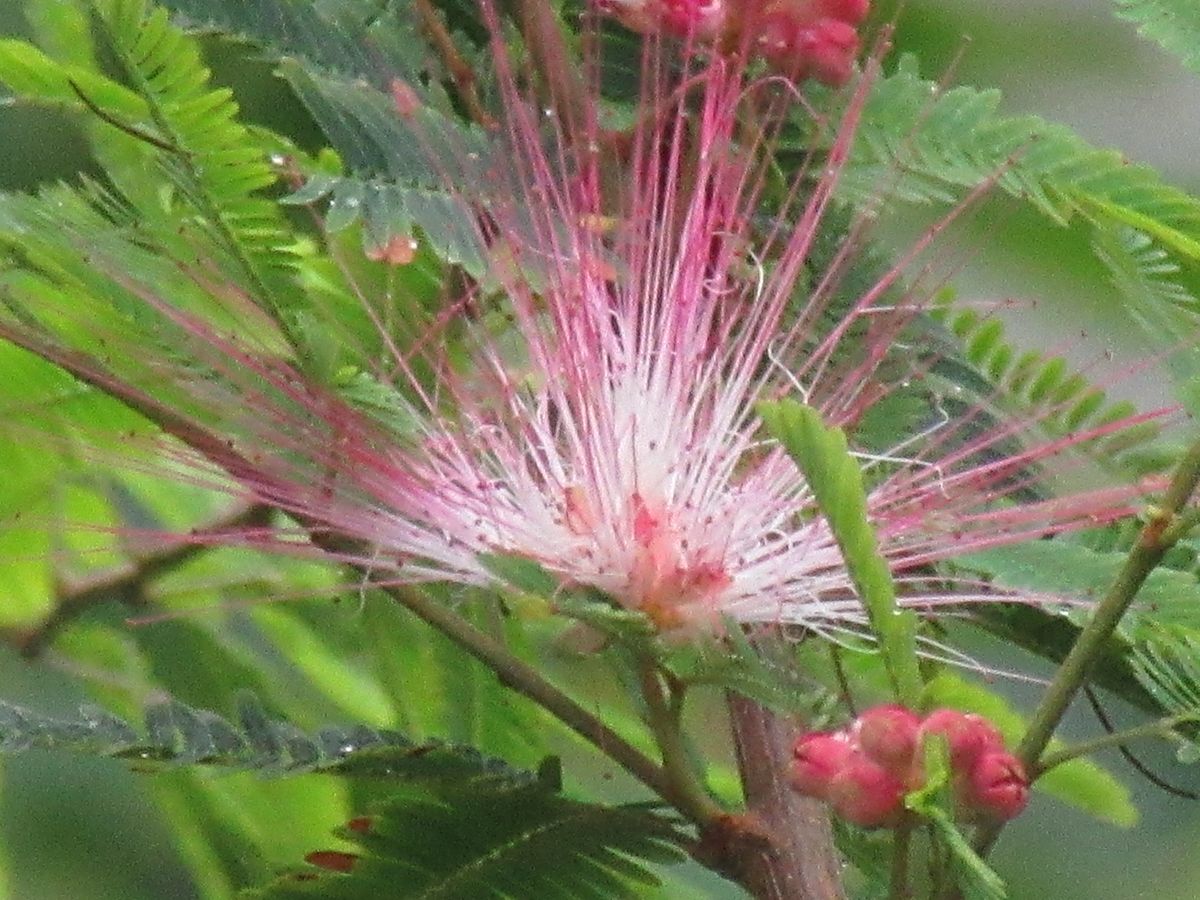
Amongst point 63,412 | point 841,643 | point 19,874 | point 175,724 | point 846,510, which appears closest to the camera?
point 846,510

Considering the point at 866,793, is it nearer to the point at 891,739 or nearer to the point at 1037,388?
the point at 891,739

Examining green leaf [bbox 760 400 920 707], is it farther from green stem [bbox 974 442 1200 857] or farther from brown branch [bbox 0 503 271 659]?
brown branch [bbox 0 503 271 659]

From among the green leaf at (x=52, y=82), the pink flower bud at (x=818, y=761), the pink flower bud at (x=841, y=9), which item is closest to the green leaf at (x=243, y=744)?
the pink flower bud at (x=818, y=761)

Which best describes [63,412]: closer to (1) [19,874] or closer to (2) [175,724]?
(2) [175,724]

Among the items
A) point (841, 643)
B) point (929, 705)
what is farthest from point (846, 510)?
point (841, 643)

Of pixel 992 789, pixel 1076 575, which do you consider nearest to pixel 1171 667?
pixel 1076 575

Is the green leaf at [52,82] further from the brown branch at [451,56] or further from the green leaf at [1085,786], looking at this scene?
the green leaf at [1085,786]
